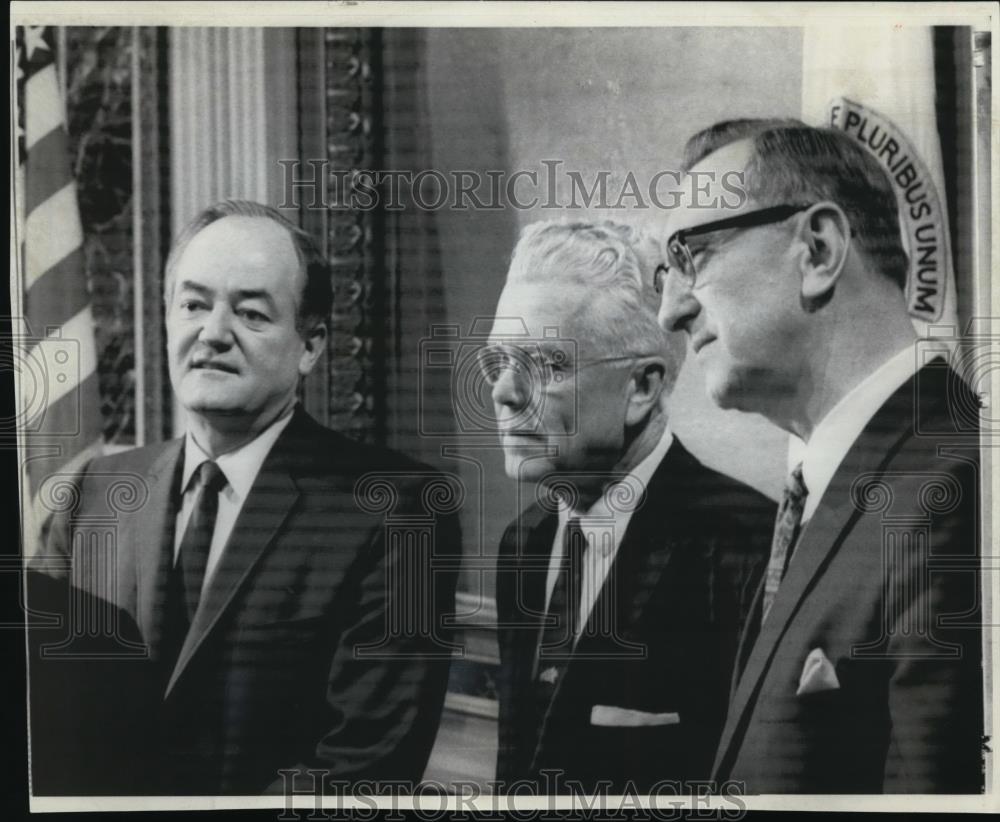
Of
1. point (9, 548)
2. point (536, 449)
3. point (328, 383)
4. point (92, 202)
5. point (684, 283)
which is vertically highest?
point (92, 202)

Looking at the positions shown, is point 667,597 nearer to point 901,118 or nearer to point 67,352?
point 901,118

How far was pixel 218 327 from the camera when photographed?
103 inches

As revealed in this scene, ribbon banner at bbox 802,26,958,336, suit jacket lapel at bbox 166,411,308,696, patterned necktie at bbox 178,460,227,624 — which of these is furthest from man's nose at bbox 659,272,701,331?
patterned necktie at bbox 178,460,227,624

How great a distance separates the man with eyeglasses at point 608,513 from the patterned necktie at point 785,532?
0.10 ft

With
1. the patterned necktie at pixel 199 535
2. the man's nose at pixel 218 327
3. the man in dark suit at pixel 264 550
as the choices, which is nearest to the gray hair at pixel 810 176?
the man in dark suit at pixel 264 550

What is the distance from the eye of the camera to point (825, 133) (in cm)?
262

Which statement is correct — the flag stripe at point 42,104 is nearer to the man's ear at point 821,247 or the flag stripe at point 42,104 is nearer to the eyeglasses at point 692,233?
the eyeglasses at point 692,233

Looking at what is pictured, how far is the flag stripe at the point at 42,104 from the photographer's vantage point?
2643 millimetres

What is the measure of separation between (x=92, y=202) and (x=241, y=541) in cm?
92

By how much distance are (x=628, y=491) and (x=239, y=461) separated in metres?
0.98

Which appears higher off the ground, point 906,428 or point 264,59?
point 264,59

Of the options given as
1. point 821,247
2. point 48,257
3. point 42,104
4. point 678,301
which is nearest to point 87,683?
point 48,257

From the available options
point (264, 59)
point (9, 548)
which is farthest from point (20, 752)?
point (264, 59)

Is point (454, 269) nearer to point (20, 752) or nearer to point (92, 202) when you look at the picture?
point (92, 202)
